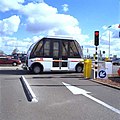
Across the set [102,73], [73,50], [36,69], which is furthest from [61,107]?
[73,50]

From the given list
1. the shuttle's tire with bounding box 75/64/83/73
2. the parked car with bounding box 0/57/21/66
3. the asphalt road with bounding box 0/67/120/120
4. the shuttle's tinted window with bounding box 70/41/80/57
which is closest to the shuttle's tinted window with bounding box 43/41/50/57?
the shuttle's tinted window with bounding box 70/41/80/57

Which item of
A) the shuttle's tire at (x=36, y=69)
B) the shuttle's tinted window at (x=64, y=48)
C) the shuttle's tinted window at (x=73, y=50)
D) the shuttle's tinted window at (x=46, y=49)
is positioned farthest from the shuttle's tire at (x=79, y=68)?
the shuttle's tire at (x=36, y=69)

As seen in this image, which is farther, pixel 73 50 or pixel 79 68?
pixel 79 68

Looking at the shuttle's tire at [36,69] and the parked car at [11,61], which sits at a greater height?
the parked car at [11,61]

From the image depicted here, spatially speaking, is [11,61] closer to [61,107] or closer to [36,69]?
[36,69]

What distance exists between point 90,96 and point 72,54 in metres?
13.4

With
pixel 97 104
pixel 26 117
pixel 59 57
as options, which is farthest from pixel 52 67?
pixel 26 117

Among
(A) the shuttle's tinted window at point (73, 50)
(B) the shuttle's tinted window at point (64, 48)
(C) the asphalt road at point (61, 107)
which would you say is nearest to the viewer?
(C) the asphalt road at point (61, 107)

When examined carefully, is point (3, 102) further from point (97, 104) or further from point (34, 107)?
point (97, 104)

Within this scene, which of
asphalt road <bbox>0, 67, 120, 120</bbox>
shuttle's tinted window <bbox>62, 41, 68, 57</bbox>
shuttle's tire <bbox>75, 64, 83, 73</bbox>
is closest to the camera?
asphalt road <bbox>0, 67, 120, 120</bbox>

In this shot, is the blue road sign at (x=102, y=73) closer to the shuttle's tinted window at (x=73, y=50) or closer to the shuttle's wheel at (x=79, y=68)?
the shuttle's tinted window at (x=73, y=50)

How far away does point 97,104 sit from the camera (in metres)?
9.91

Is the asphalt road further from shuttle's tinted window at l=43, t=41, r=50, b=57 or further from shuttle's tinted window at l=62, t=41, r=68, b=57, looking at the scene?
shuttle's tinted window at l=62, t=41, r=68, b=57

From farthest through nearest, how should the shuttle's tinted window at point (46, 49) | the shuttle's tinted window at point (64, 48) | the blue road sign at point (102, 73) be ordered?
1. the shuttle's tinted window at point (64, 48)
2. the shuttle's tinted window at point (46, 49)
3. the blue road sign at point (102, 73)
